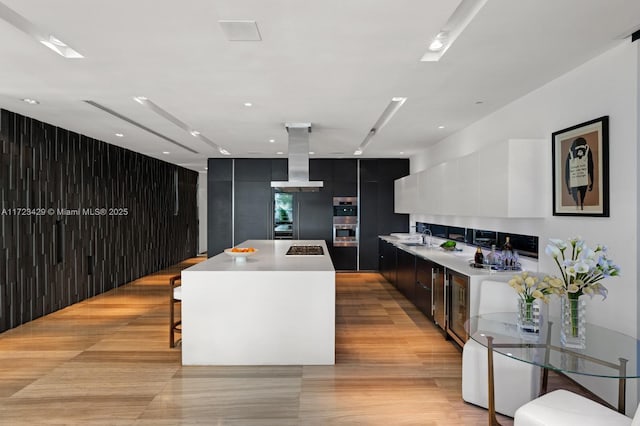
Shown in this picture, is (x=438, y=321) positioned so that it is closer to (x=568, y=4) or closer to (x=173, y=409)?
(x=173, y=409)

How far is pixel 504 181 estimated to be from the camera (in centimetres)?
367

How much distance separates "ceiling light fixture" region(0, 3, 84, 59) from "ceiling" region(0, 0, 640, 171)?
0.18 ft

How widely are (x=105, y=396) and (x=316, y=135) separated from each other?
4181 millimetres

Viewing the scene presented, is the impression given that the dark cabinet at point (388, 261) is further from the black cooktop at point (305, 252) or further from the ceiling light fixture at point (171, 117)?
A: the ceiling light fixture at point (171, 117)

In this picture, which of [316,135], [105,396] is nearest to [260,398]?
[105,396]

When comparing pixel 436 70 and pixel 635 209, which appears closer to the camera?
pixel 635 209

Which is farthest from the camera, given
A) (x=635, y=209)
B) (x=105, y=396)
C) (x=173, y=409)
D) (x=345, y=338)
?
(x=345, y=338)

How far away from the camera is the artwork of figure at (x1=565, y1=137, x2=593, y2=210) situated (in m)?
3.03

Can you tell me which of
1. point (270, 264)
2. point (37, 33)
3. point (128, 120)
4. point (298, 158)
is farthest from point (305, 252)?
point (37, 33)

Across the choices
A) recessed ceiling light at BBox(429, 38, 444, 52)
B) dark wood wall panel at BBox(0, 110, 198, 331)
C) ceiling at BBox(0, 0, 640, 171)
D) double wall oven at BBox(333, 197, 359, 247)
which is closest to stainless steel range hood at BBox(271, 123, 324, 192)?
ceiling at BBox(0, 0, 640, 171)

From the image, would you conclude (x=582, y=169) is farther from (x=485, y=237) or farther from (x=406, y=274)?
(x=406, y=274)

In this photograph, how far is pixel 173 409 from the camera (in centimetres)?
286

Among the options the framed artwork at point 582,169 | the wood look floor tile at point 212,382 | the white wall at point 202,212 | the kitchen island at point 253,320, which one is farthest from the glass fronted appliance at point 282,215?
the framed artwork at point 582,169

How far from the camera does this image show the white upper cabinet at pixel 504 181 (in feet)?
11.8
